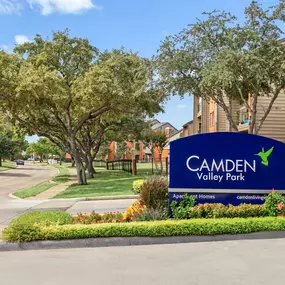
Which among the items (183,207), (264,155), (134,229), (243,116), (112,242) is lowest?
(112,242)

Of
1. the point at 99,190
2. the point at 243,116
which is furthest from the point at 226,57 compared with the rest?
the point at 243,116

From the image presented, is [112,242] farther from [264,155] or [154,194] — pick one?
[264,155]

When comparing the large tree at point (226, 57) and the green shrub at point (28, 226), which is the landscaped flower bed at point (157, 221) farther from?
the large tree at point (226, 57)

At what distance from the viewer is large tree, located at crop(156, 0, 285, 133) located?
18.0 meters

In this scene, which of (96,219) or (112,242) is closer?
(112,242)

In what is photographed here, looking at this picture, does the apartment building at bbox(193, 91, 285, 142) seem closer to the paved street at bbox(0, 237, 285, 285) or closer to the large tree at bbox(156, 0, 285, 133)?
the large tree at bbox(156, 0, 285, 133)

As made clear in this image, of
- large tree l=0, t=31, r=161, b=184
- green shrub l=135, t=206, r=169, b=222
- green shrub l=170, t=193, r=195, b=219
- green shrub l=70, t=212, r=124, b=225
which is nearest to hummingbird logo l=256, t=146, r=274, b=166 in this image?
green shrub l=170, t=193, r=195, b=219

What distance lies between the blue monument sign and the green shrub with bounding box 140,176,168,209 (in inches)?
11.0

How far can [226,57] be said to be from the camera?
1797 centimetres

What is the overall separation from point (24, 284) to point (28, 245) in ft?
6.06

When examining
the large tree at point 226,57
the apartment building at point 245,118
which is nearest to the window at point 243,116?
the apartment building at point 245,118

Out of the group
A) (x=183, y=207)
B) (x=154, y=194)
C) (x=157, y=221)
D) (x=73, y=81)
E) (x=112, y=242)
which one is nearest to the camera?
(x=112, y=242)

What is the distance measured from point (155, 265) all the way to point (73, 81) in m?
19.8

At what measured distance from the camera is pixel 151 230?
7031 millimetres
